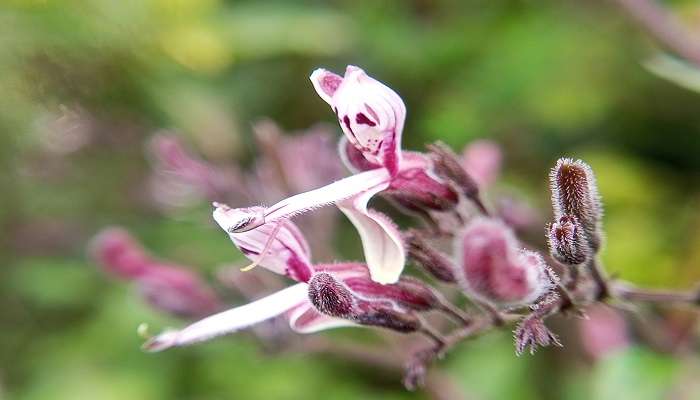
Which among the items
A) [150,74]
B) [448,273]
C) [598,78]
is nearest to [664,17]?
[598,78]

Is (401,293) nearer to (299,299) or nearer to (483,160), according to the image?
(299,299)

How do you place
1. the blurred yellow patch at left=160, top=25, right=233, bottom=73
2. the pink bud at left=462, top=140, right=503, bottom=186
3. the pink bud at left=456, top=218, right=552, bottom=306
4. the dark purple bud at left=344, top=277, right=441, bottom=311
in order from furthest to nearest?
1. the blurred yellow patch at left=160, top=25, right=233, bottom=73
2. the pink bud at left=462, top=140, right=503, bottom=186
3. the dark purple bud at left=344, top=277, right=441, bottom=311
4. the pink bud at left=456, top=218, right=552, bottom=306

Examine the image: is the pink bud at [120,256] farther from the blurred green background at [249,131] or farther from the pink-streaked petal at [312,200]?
the pink-streaked petal at [312,200]

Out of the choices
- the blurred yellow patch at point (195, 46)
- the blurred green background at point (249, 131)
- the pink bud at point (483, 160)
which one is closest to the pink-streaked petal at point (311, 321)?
the pink bud at point (483, 160)

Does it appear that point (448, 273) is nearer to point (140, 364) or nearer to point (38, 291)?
point (140, 364)

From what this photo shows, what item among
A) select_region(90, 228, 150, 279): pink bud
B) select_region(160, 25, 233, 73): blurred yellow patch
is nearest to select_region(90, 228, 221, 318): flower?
select_region(90, 228, 150, 279): pink bud

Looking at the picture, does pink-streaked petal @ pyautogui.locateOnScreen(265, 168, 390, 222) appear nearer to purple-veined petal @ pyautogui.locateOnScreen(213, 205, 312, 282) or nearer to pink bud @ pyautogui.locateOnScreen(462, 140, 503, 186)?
purple-veined petal @ pyautogui.locateOnScreen(213, 205, 312, 282)
